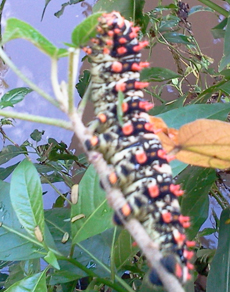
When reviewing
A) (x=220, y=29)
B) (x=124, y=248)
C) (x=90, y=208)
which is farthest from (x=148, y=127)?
(x=220, y=29)

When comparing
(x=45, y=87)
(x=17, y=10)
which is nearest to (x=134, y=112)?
(x=45, y=87)

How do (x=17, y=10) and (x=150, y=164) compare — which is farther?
(x=17, y=10)

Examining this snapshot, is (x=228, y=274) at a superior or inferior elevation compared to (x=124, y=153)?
inferior

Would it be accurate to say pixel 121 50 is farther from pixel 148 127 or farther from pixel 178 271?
pixel 178 271

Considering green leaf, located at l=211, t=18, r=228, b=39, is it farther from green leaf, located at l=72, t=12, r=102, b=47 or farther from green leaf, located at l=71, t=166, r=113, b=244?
green leaf, located at l=72, t=12, r=102, b=47

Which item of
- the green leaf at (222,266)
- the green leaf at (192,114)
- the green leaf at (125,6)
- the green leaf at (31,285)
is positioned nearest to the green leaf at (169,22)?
the green leaf at (125,6)

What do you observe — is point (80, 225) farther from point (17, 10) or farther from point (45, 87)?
point (17, 10)

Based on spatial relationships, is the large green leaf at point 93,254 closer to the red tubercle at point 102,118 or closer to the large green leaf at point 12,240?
the large green leaf at point 12,240
